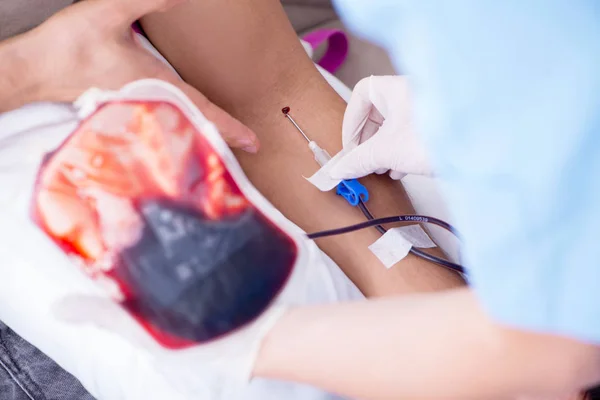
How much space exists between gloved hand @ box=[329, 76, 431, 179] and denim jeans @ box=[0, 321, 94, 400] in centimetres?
51

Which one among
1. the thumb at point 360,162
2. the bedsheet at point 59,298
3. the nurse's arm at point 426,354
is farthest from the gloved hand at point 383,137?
the nurse's arm at point 426,354

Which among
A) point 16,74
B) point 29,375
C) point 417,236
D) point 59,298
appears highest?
point 16,74

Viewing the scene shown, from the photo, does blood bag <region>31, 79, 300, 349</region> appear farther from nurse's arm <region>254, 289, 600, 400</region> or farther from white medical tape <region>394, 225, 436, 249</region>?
white medical tape <region>394, 225, 436, 249</region>

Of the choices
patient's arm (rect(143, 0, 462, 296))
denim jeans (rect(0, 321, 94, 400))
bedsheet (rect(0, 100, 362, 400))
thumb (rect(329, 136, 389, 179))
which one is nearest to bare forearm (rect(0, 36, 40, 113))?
bedsheet (rect(0, 100, 362, 400))

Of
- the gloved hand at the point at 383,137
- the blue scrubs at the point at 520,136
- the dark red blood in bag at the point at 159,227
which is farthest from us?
the gloved hand at the point at 383,137

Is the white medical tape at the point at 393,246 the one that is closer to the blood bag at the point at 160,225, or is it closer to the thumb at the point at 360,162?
the thumb at the point at 360,162

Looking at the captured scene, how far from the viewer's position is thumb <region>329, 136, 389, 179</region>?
70cm

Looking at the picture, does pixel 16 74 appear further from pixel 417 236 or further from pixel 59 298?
pixel 417 236

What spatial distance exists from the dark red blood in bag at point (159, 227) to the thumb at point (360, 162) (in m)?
0.22

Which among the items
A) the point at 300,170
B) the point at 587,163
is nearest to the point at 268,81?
the point at 300,170

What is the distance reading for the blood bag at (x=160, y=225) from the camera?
490 mm

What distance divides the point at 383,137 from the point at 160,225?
1.19 feet

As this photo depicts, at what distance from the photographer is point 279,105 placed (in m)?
0.83

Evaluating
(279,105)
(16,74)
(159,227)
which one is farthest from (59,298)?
(279,105)
